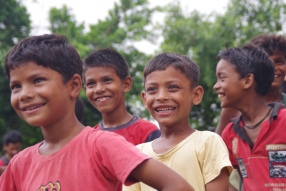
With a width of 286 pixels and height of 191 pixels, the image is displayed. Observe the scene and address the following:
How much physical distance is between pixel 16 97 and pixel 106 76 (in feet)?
7.26

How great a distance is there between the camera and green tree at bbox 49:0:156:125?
14.6m

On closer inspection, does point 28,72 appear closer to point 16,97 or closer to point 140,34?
point 16,97

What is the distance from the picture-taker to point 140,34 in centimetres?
1580

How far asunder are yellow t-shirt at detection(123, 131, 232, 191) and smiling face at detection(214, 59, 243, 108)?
3.43ft

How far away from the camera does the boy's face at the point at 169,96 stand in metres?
3.80

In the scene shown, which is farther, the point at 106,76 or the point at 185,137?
the point at 106,76

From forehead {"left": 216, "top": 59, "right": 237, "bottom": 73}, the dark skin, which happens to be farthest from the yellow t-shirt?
forehead {"left": 216, "top": 59, "right": 237, "bottom": 73}

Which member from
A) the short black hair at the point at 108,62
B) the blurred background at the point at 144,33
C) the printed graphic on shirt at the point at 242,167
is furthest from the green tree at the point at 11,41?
the printed graphic on shirt at the point at 242,167

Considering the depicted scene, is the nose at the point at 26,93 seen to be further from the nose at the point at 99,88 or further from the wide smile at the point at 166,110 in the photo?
the nose at the point at 99,88

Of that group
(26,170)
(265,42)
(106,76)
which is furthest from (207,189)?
(265,42)

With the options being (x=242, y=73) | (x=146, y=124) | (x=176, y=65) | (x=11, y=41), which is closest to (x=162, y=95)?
(x=176, y=65)

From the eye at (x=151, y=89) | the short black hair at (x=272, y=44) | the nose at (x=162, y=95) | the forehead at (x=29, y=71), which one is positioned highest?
the forehead at (x=29, y=71)

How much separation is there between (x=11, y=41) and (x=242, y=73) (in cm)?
1046

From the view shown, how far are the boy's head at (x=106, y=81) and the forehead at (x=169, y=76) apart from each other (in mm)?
1003
